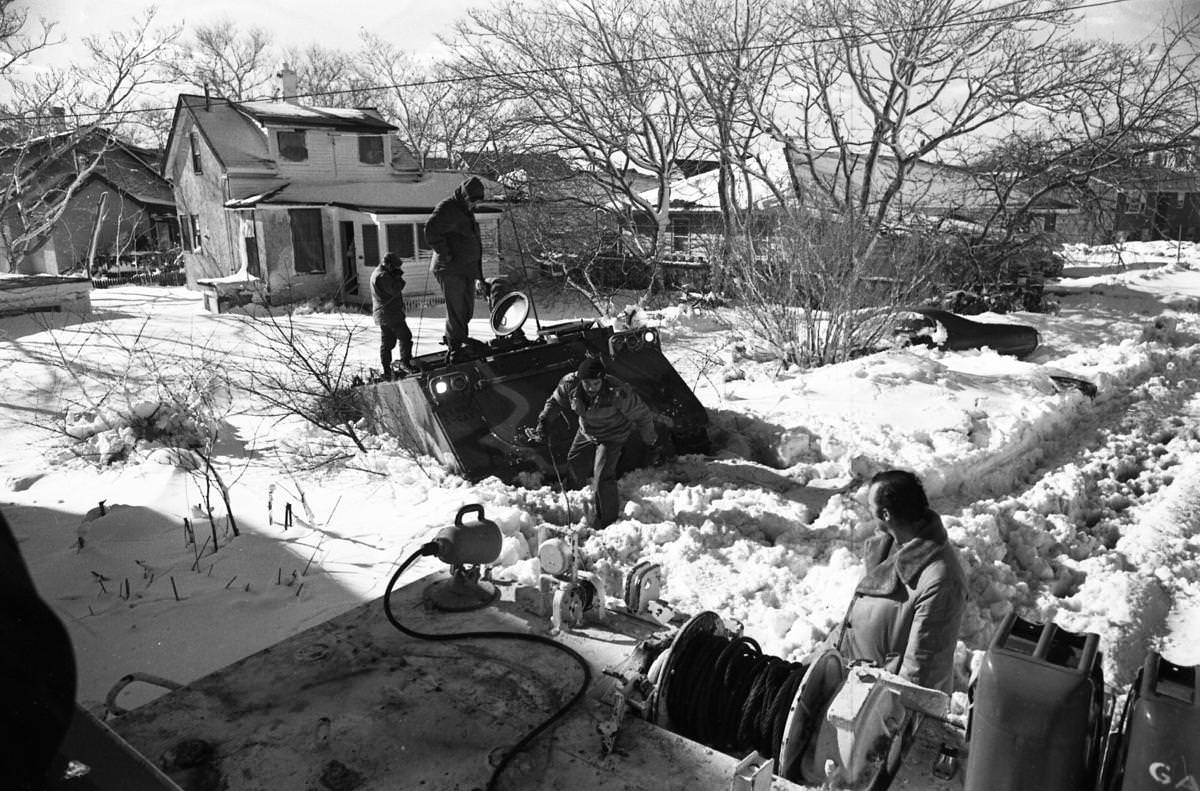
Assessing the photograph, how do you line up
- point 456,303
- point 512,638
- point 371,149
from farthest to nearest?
point 371,149, point 456,303, point 512,638

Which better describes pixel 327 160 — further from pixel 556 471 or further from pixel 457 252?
pixel 556 471

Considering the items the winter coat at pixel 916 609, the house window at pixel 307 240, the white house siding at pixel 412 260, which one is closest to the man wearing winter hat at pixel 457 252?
the winter coat at pixel 916 609

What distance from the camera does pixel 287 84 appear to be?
28672mm

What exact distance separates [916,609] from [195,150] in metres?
28.0

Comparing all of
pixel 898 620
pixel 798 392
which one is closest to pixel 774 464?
pixel 798 392

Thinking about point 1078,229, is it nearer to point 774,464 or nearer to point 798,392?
point 798,392

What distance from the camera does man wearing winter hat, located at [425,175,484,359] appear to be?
8242mm

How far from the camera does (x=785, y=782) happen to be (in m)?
2.42

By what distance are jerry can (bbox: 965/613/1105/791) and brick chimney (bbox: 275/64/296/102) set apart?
2997 cm

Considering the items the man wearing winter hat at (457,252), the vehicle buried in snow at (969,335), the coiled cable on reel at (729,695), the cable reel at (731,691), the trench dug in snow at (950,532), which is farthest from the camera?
the vehicle buried in snow at (969,335)

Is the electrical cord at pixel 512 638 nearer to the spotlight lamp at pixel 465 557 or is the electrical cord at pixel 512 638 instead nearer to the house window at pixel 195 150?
the spotlight lamp at pixel 465 557

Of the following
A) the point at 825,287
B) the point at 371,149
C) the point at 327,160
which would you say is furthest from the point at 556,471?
the point at 371,149

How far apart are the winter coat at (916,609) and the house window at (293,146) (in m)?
24.7

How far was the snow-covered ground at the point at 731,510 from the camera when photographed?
208 inches
